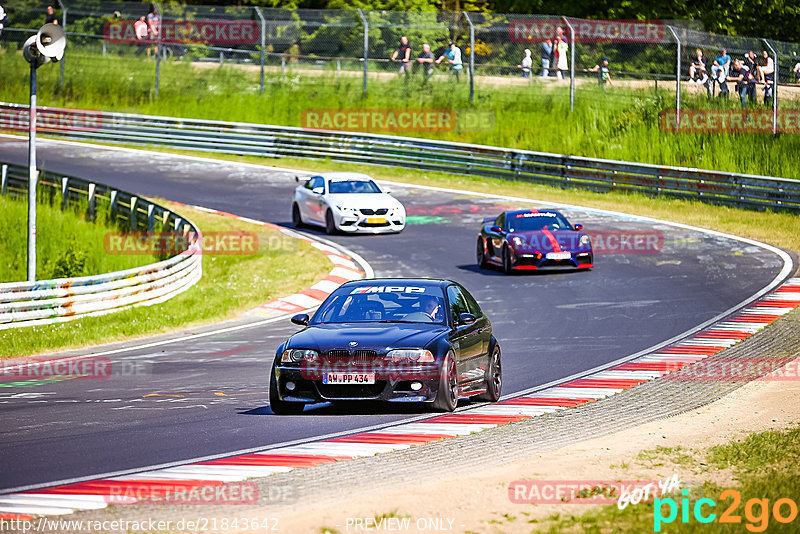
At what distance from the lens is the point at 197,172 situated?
3806 centimetres

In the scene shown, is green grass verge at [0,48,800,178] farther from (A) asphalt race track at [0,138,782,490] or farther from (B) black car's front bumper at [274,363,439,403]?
(B) black car's front bumper at [274,363,439,403]

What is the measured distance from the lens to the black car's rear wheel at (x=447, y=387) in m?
11.5

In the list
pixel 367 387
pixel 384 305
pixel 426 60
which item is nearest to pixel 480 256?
pixel 384 305

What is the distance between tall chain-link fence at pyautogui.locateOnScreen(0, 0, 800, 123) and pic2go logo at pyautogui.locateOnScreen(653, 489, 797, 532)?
26.0 m

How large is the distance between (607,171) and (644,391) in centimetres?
2131

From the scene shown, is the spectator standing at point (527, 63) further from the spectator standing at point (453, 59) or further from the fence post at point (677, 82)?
the fence post at point (677, 82)

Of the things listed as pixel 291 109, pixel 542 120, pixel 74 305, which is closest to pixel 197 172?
pixel 291 109

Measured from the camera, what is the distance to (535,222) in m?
24.0

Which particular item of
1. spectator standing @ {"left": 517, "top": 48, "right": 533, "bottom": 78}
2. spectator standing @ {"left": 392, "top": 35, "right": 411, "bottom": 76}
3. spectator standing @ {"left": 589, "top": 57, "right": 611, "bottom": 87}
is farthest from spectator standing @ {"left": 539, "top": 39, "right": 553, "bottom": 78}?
spectator standing @ {"left": 392, "top": 35, "right": 411, "bottom": 76}

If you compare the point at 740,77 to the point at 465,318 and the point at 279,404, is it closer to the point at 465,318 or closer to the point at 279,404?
the point at 465,318

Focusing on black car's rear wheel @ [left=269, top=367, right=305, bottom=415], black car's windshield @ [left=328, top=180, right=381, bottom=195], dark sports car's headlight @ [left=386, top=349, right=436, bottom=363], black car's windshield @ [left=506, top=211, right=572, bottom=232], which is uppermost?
Answer: dark sports car's headlight @ [left=386, top=349, right=436, bottom=363]

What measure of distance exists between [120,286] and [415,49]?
2099 centimetres

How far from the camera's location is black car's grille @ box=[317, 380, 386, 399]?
11.3 meters

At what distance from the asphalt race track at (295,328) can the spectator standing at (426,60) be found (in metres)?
6.15
